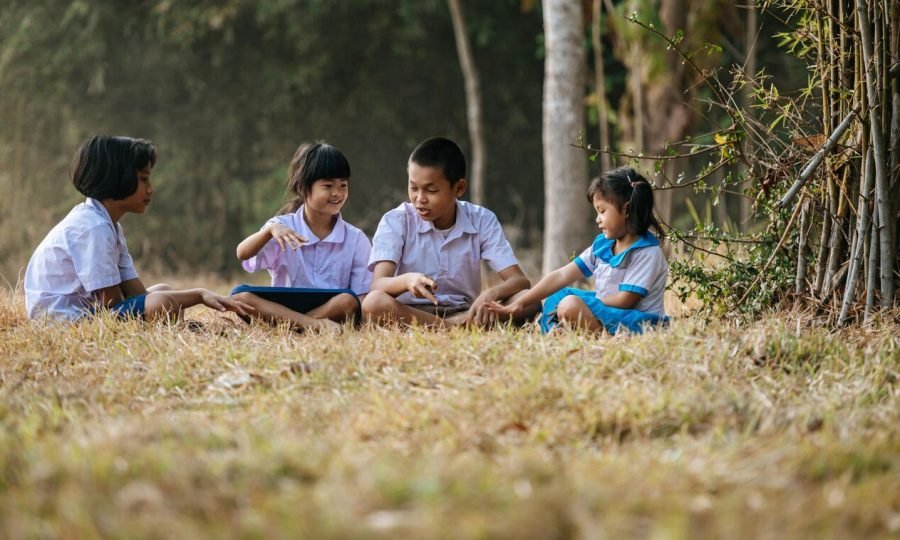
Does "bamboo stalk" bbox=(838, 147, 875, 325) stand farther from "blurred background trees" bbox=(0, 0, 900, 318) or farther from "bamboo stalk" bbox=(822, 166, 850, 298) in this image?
"blurred background trees" bbox=(0, 0, 900, 318)

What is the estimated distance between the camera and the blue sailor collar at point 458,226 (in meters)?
5.39

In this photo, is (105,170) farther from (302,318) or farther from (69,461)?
(69,461)

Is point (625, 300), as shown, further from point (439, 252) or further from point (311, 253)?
point (311, 253)

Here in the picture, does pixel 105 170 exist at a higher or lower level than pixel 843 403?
higher

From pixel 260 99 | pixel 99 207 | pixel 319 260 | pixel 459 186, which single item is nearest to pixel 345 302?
pixel 319 260

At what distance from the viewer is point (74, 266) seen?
5.14 metres

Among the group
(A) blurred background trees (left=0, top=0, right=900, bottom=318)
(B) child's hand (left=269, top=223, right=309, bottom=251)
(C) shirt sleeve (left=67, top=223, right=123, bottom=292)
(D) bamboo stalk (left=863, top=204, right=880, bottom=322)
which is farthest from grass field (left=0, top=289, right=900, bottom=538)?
(A) blurred background trees (left=0, top=0, right=900, bottom=318)

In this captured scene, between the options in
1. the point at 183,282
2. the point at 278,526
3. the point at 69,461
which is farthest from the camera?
the point at 183,282

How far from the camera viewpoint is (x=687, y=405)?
10.6 feet

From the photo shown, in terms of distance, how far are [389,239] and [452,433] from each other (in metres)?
2.38

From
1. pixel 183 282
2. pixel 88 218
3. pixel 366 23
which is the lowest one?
pixel 183 282

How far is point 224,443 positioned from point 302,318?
7.58 ft

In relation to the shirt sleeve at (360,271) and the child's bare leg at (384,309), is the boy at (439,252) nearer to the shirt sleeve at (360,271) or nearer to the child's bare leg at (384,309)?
the child's bare leg at (384,309)

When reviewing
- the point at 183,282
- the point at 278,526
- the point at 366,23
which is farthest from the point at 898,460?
the point at 366,23
